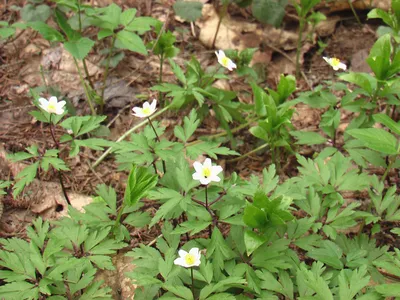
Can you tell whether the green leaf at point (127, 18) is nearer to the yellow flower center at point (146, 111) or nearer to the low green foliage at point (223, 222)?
Result: the low green foliage at point (223, 222)

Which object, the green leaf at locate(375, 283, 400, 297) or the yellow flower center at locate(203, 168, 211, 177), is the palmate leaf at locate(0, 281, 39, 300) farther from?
the green leaf at locate(375, 283, 400, 297)

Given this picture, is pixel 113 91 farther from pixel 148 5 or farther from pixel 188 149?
pixel 188 149

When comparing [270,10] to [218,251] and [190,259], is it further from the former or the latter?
[190,259]

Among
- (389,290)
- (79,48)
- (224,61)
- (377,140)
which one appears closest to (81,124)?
(79,48)

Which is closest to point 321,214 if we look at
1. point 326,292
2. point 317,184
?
point 317,184

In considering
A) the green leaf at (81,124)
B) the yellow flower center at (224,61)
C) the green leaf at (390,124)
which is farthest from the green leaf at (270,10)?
the green leaf at (81,124)
